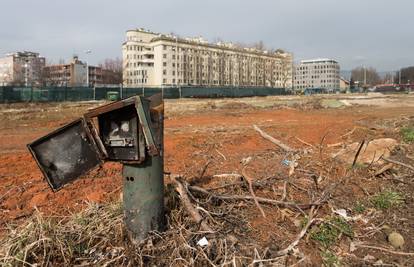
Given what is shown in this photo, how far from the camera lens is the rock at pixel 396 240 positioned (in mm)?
3604

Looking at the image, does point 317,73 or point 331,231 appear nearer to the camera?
point 331,231

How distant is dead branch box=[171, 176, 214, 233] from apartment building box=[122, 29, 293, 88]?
10105cm

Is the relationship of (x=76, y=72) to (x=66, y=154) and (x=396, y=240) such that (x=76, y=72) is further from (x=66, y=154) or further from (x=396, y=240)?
(x=396, y=240)

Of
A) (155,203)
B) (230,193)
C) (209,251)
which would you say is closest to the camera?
(209,251)

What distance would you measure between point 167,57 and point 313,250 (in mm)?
107109

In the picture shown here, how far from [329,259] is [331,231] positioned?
19.2 inches

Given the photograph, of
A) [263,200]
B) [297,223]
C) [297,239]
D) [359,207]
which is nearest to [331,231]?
[297,223]

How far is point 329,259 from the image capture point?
3.28 metres

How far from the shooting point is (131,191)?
10.9 ft

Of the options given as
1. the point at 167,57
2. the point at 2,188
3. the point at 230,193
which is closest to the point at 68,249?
the point at 230,193

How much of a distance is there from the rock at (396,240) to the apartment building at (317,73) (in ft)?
497

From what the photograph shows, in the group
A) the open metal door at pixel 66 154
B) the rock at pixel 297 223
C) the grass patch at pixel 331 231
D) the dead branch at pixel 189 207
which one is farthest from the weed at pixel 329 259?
the open metal door at pixel 66 154

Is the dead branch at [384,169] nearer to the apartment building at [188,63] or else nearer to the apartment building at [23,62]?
the apartment building at [188,63]

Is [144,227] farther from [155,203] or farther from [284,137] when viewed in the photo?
[284,137]
